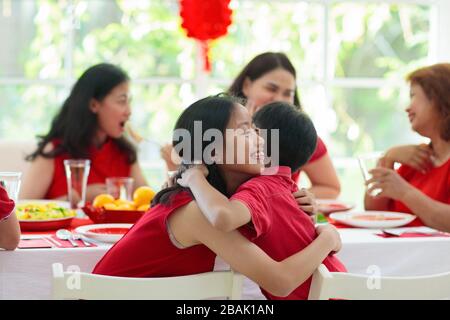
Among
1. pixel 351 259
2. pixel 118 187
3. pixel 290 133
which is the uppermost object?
pixel 290 133

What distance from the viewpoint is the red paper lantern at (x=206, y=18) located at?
2934 mm

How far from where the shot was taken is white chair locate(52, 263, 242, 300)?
1.29 meters

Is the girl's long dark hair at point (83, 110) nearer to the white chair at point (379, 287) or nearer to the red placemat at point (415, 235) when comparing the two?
the red placemat at point (415, 235)

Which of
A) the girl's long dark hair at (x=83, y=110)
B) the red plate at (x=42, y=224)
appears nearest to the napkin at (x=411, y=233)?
the red plate at (x=42, y=224)

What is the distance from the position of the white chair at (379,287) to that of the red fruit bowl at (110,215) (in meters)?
0.86

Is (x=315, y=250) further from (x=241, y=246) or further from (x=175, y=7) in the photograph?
(x=175, y=7)

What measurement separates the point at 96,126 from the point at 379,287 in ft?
6.01

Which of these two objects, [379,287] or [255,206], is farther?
[255,206]

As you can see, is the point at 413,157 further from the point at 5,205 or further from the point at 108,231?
the point at 5,205

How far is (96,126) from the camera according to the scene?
9.82 ft

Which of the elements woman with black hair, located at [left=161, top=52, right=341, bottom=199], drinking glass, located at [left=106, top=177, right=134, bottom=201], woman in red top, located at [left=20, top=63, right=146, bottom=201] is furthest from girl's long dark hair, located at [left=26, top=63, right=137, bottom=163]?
drinking glass, located at [left=106, top=177, right=134, bottom=201]

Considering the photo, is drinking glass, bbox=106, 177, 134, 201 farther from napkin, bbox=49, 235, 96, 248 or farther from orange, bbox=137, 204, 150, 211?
napkin, bbox=49, 235, 96, 248

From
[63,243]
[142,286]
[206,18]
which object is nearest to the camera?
[142,286]

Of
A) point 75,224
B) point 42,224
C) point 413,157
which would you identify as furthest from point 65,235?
point 413,157
